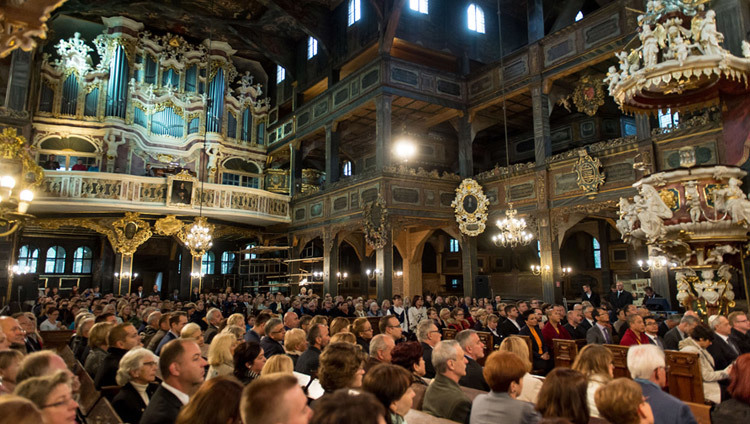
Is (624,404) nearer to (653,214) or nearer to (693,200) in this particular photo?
(653,214)

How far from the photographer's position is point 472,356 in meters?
4.94

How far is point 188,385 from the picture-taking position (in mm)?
3258

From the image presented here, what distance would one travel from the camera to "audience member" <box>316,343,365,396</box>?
334 cm

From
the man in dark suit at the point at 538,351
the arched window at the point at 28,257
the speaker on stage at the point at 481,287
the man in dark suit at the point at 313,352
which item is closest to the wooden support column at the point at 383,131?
the speaker on stage at the point at 481,287

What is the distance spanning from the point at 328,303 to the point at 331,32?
12240mm

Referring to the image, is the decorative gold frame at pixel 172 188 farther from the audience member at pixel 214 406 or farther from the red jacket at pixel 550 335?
the audience member at pixel 214 406

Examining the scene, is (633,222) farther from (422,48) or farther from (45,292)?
(45,292)

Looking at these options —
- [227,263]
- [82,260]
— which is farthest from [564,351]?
[82,260]

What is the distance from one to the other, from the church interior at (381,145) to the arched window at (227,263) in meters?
0.39

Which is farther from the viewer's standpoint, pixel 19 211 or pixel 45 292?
pixel 45 292

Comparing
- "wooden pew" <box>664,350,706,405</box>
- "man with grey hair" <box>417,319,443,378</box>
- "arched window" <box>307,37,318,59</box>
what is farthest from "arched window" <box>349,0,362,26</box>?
"wooden pew" <box>664,350,706,405</box>

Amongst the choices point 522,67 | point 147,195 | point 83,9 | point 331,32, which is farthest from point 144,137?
point 522,67

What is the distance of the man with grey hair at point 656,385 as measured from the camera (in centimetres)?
302

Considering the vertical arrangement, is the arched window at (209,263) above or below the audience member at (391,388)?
above
